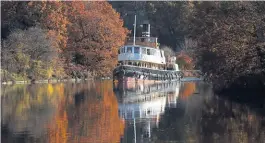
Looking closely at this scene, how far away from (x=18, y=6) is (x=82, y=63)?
34.4 feet

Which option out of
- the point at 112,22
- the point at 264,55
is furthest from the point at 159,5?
the point at 264,55

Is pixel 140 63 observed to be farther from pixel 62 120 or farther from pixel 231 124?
pixel 231 124

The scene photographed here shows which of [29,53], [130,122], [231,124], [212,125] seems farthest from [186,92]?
[29,53]

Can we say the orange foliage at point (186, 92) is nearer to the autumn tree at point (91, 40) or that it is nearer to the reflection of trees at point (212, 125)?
the reflection of trees at point (212, 125)

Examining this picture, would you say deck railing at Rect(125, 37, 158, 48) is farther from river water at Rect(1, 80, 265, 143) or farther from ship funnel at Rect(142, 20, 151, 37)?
river water at Rect(1, 80, 265, 143)

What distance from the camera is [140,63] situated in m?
60.3

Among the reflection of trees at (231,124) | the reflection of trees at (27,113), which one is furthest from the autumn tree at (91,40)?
the reflection of trees at (231,124)

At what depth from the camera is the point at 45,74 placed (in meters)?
61.1

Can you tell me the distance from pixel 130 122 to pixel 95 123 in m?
1.38

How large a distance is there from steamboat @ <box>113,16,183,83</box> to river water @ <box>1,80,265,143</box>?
2459 cm

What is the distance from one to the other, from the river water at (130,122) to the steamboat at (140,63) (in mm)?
24593

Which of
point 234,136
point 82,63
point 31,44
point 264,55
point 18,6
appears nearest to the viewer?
point 234,136

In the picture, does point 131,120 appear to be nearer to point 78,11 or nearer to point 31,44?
point 31,44

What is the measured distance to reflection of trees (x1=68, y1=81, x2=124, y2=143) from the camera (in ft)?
59.2
